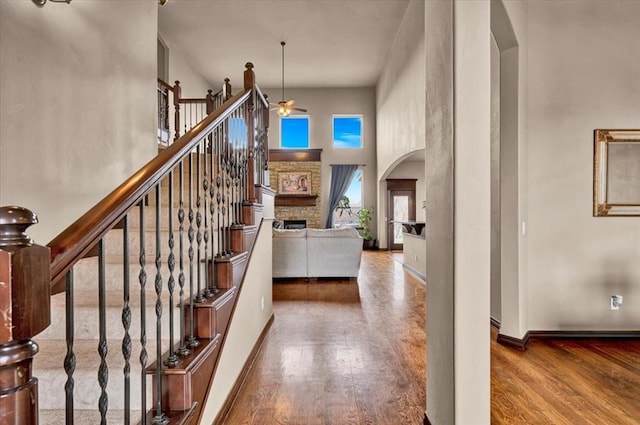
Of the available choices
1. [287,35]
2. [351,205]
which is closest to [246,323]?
[287,35]

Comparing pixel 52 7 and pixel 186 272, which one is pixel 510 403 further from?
pixel 52 7

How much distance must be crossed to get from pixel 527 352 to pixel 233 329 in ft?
8.26

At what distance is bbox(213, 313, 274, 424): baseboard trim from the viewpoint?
2094 mm

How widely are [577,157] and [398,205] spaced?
8.06 metres

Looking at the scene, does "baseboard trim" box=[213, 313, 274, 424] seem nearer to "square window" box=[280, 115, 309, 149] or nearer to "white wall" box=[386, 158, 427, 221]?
"white wall" box=[386, 158, 427, 221]

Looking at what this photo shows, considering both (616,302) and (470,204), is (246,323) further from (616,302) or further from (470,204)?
(616,302)

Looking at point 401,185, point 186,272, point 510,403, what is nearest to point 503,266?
point 510,403

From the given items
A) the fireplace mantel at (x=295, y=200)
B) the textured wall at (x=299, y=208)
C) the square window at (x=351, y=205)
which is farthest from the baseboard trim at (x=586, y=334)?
the fireplace mantel at (x=295, y=200)

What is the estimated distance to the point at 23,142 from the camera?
211 cm

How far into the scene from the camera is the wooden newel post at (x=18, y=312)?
68 cm

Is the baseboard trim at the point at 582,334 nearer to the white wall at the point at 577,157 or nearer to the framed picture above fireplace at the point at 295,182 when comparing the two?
the white wall at the point at 577,157

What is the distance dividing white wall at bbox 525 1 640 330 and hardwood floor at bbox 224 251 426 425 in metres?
1.42

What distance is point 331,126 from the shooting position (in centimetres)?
1170

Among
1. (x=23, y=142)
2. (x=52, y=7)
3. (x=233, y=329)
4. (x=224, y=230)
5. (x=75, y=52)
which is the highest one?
(x=52, y=7)
